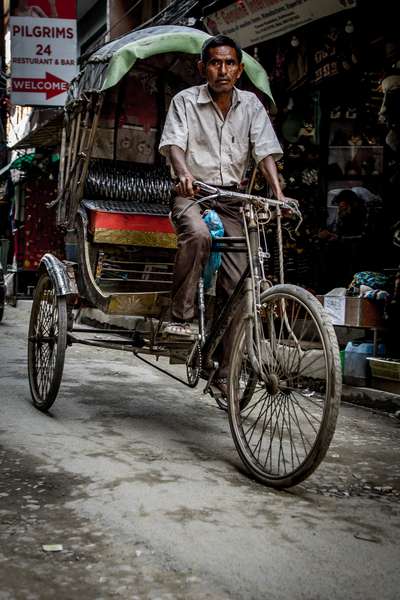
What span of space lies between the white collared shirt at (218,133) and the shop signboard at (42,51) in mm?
8811

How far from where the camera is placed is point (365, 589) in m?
2.24

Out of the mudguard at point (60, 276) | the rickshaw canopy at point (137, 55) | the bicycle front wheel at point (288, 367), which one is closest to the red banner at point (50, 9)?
the rickshaw canopy at point (137, 55)

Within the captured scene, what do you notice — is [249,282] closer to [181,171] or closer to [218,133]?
[181,171]

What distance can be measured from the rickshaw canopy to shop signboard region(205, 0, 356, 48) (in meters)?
2.04

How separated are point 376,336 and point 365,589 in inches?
150

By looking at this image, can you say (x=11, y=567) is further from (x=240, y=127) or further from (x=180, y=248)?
(x=240, y=127)

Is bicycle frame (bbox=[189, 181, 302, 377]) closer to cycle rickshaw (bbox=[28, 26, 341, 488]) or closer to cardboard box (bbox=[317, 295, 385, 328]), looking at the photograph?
cycle rickshaw (bbox=[28, 26, 341, 488])

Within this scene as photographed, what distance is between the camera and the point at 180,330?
404 cm

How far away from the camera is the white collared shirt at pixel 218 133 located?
4250 mm

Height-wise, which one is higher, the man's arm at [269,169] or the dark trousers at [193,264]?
the man's arm at [269,169]

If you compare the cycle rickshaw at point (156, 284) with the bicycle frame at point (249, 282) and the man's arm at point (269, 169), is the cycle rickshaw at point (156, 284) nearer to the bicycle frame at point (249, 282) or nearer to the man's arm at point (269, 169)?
the bicycle frame at point (249, 282)

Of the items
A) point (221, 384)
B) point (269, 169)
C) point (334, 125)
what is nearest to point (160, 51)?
point (269, 169)

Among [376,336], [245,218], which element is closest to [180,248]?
[245,218]

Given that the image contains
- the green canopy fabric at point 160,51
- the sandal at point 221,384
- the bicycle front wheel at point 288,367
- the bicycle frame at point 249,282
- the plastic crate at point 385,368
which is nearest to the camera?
the bicycle front wheel at point 288,367
